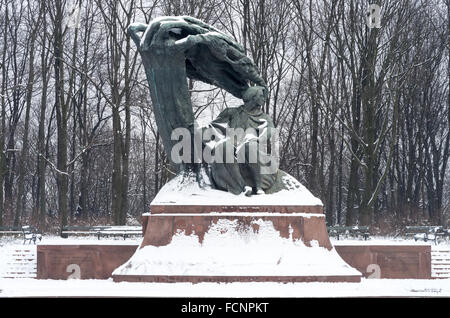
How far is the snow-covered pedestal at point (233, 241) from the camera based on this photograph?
10375 millimetres

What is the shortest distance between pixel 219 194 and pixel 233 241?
89cm

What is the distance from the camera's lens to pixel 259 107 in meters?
12.4

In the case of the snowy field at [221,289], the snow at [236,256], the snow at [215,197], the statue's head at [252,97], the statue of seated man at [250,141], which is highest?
the statue's head at [252,97]

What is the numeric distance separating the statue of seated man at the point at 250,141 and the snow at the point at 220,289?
1967mm

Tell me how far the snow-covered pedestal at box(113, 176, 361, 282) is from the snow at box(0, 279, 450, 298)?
23 centimetres

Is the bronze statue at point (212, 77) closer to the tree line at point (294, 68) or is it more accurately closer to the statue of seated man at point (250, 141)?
the statue of seated man at point (250, 141)

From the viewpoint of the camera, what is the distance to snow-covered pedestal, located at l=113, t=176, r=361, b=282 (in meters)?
10.4

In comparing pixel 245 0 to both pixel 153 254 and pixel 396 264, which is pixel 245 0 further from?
pixel 153 254

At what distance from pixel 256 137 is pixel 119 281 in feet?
10.2

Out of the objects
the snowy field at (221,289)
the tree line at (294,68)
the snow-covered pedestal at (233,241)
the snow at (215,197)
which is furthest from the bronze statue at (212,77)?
the tree line at (294,68)

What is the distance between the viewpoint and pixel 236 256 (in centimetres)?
1059

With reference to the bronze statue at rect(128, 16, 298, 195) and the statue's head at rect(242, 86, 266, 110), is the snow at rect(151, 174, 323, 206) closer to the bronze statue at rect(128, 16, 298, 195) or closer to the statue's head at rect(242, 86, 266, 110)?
the bronze statue at rect(128, 16, 298, 195)

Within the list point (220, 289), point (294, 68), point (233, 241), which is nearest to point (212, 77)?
point (233, 241)

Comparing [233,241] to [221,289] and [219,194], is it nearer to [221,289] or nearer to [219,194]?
[219,194]
